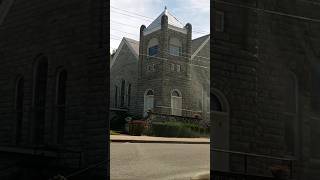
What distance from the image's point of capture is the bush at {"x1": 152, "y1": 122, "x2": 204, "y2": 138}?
16.2ft

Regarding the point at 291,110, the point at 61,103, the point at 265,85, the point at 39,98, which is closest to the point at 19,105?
the point at 39,98

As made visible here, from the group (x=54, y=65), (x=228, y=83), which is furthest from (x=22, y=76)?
(x=228, y=83)

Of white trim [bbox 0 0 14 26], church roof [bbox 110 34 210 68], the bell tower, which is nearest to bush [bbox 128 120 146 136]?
the bell tower

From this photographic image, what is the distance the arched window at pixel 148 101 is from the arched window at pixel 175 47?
0.49m

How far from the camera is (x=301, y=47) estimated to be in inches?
294

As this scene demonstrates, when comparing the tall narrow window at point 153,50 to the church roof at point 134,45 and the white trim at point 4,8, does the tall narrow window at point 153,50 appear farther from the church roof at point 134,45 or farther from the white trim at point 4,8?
the white trim at point 4,8

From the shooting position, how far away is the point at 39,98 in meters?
5.04

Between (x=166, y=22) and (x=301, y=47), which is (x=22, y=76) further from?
(x=301, y=47)

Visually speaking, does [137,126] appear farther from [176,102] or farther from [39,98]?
[39,98]

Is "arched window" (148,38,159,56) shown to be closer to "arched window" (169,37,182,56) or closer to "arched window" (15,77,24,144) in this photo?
"arched window" (169,37,182,56)

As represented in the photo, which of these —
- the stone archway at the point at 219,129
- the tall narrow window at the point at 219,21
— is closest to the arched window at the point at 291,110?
the stone archway at the point at 219,129

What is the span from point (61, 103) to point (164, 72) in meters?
1.12

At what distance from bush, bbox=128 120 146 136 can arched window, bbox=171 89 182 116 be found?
0.36 metres

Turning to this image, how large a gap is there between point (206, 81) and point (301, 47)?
9.26 ft
